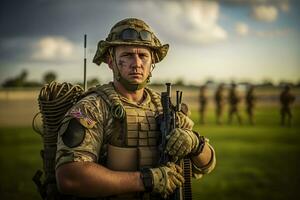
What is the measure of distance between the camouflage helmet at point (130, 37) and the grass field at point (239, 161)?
5269 mm

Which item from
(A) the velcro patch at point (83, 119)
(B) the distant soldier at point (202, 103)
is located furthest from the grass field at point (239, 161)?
(A) the velcro patch at point (83, 119)

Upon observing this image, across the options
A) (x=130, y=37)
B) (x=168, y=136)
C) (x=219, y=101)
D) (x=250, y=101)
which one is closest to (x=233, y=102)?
(x=219, y=101)

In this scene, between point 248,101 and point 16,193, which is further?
point 248,101

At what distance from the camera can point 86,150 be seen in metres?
2.66

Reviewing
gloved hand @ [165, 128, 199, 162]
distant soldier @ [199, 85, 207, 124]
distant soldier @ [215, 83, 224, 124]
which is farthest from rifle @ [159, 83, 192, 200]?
distant soldier @ [199, 85, 207, 124]

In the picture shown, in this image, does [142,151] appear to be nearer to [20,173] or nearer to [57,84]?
[57,84]

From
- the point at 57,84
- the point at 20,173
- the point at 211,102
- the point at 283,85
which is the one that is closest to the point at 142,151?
the point at 57,84

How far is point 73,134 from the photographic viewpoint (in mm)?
2686

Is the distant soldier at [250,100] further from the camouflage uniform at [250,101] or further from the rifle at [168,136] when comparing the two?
the rifle at [168,136]

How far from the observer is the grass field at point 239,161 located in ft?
27.9

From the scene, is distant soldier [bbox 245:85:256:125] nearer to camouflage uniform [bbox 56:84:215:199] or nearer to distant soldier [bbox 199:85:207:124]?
distant soldier [bbox 199:85:207:124]

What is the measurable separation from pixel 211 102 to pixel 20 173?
30.5 feet

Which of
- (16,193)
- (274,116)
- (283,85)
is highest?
(283,85)

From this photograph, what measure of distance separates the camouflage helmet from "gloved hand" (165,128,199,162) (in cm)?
63
